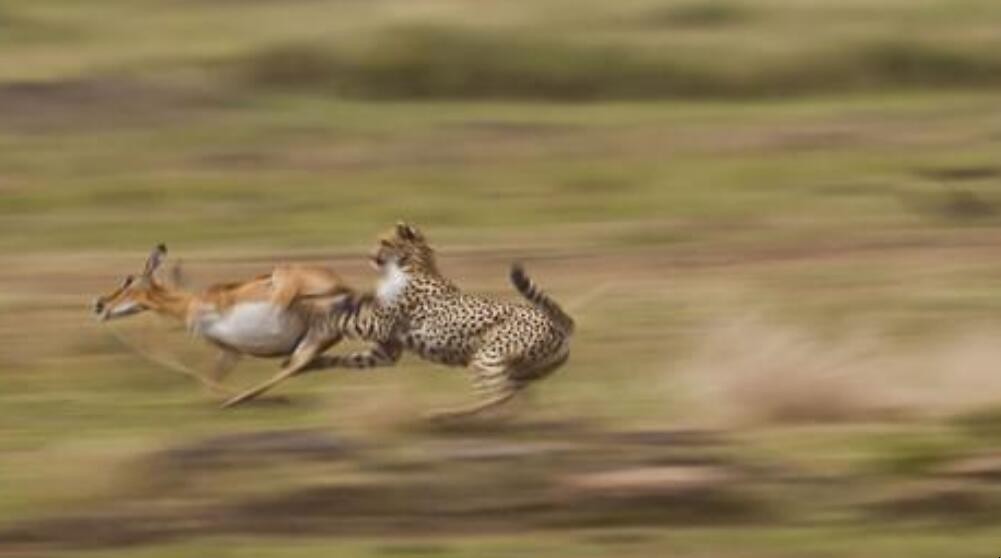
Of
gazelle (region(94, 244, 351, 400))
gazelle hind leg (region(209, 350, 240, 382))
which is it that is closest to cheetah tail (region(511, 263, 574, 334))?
gazelle (region(94, 244, 351, 400))

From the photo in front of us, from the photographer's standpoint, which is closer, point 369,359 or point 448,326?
point 448,326

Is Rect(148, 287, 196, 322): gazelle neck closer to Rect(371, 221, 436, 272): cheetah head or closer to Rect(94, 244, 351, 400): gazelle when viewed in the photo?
Rect(94, 244, 351, 400): gazelle

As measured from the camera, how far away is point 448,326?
10820 mm

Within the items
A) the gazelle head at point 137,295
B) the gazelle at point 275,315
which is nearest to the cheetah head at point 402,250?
the gazelle at point 275,315

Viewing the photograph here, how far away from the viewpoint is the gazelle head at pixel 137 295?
1151cm

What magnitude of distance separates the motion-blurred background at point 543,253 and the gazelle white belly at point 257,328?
29 centimetres

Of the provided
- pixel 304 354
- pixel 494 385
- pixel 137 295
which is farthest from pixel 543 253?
pixel 494 385

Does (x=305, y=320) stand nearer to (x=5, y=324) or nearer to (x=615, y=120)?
(x=5, y=324)

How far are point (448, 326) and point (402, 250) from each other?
317 millimetres

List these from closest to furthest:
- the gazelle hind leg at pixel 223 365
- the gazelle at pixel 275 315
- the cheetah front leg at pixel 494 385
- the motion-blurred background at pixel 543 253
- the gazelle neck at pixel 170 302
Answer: the motion-blurred background at pixel 543 253 < the cheetah front leg at pixel 494 385 < the gazelle at pixel 275 315 < the gazelle neck at pixel 170 302 < the gazelle hind leg at pixel 223 365

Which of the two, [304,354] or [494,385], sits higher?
[304,354]

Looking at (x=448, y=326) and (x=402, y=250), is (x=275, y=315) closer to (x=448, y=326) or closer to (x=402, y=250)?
(x=402, y=250)

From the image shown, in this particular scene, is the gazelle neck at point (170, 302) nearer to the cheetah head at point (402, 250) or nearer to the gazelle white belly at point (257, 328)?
the gazelle white belly at point (257, 328)

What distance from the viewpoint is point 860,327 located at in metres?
13.7
